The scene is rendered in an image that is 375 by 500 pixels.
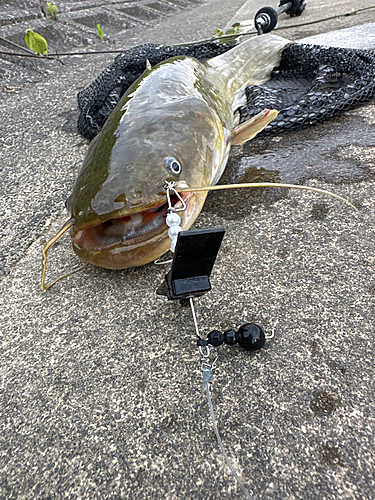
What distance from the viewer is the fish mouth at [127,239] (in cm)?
127

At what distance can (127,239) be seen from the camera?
4.15 ft

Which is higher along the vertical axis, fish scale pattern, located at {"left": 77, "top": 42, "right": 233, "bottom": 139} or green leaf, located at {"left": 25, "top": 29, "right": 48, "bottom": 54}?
green leaf, located at {"left": 25, "top": 29, "right": 48, "bottom": 54}

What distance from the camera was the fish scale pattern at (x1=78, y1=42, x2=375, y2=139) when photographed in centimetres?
233

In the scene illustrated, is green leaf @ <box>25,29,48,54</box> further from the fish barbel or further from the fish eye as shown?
the fish eye

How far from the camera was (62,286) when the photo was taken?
1.42 m

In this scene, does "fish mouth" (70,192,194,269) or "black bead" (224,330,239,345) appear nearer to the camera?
"black bead" (224,330,239,345)

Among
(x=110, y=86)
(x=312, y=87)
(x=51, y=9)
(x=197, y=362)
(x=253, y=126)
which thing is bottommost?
(x=197, y=362)

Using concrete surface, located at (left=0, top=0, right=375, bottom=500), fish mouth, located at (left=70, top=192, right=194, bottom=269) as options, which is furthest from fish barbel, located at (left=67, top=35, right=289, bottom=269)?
concrete surface, located at (left=0, top=0, right=375, bottom=500)

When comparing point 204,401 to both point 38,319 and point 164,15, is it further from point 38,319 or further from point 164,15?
point 164,15

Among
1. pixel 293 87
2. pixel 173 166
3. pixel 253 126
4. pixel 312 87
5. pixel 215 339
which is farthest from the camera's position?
pixel 293 87

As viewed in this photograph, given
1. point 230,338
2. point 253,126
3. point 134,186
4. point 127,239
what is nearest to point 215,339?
point 230,338

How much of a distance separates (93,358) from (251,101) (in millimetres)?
2149

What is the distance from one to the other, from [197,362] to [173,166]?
28.6 inches

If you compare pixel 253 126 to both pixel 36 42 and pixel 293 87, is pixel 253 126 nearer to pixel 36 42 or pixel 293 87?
pixel 293 87
